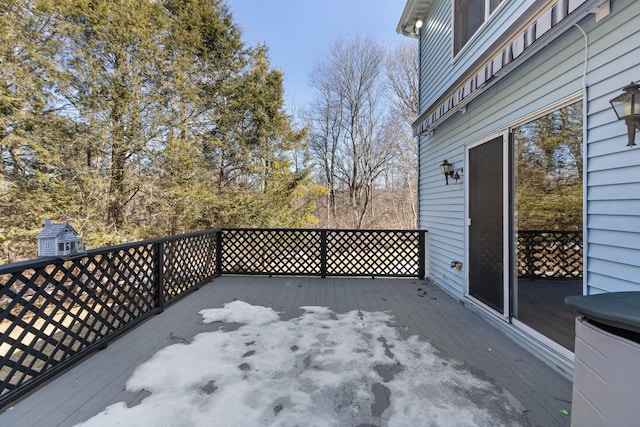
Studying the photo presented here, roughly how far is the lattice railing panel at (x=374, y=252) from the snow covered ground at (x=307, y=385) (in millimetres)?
2464

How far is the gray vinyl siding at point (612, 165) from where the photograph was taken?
1706 mm

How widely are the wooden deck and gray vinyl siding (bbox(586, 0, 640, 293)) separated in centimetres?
87

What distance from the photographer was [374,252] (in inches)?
211

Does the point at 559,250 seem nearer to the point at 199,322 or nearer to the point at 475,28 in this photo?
the point at 475,28

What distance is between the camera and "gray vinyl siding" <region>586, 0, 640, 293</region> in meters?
1.71

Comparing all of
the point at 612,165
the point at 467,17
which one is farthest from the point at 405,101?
the point at 612,165

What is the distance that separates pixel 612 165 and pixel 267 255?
4.84m

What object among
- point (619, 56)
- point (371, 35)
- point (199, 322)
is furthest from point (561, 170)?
point (371, 35)

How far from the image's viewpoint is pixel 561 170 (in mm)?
3498

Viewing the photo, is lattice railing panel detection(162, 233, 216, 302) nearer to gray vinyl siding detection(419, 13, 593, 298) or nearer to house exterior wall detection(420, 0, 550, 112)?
gray vinyl siding detection(419, 13, 593, 298)

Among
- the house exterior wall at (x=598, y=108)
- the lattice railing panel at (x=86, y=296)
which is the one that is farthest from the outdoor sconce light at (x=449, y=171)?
the lattice railing panel at (x=86, y=296)

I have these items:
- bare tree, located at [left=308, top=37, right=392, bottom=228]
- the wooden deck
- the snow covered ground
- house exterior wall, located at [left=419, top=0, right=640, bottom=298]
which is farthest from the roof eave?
bare tree, located at [left=308, top=37, right=392, bottom=228]

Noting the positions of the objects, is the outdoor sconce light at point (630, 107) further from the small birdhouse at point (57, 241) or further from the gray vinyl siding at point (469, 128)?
the small birdhouse at point (57, 241)

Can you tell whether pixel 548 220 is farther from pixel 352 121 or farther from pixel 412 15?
pixel 352 121
